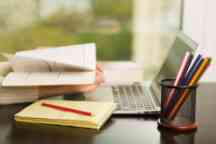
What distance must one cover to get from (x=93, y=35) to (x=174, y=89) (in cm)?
89

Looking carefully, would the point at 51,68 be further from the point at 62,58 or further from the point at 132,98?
the point at 132,98

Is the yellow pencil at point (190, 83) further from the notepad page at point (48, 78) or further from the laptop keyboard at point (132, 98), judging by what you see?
the notepad page at point (48, 78)

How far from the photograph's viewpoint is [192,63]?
1.06 metres

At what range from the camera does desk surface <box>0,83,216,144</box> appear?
101 centimetres

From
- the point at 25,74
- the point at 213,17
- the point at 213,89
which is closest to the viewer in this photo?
the point at 25,74

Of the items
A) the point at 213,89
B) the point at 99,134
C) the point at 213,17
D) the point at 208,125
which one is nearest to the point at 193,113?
the point at 208,125

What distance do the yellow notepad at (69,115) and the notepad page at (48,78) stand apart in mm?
56

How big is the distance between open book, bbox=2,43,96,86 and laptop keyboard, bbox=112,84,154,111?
0.12 meters

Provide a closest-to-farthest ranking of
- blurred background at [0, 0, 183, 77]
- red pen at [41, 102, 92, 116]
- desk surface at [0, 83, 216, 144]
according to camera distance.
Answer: desk surface at [0, 83, 216, 144], red pen at [41, 102, 92, 116], blurred background at [0, 0, 183, 77]

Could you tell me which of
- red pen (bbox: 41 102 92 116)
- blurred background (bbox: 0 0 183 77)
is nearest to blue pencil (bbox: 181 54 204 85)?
red pen (bbox: 41 102 92 116)

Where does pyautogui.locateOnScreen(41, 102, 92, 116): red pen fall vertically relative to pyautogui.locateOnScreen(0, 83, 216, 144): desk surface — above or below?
above

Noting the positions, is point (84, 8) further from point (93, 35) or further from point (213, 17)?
point (213, 17)

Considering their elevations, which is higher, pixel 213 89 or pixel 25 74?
pixel 25 74

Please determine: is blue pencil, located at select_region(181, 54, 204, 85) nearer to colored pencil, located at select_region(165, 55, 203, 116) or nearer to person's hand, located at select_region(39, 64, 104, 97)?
colored pencil, located at select_region(165, 55, 203, 116)
